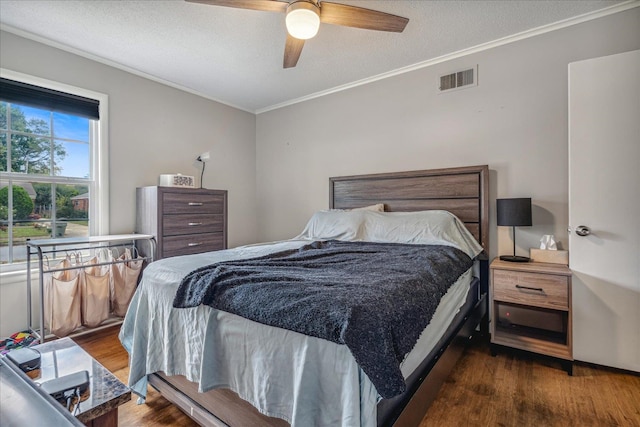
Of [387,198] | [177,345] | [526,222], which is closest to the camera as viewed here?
[177,345]

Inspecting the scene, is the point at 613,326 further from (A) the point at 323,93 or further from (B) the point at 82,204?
(B) the point at 82,204

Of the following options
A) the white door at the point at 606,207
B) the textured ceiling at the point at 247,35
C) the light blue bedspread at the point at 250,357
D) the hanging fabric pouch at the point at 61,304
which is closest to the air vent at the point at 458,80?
the textured ceiling at the point at 247,35

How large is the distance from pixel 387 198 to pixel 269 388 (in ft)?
7.90

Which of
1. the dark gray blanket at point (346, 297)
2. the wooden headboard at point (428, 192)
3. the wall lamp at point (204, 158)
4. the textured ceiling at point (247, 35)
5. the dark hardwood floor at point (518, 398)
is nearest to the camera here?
the dark gray blanket at point (346, 297)

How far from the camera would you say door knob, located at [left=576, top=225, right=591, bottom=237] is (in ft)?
6.84

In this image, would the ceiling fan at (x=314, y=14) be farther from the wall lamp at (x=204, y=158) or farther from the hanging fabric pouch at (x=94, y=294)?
the hanging fabric pouch at (x=94, y=294)

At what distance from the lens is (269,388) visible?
3.69 feet

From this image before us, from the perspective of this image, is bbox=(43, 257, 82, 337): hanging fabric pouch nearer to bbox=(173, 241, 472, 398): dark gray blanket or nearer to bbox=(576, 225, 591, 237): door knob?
bbox=(173, 241, 472, 398): dark gray blanket

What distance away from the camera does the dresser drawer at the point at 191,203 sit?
9.93ft

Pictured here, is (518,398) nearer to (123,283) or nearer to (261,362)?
(261,362)

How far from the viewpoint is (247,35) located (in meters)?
2.51

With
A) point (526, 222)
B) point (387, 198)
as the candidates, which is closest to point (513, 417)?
point (526, 222)

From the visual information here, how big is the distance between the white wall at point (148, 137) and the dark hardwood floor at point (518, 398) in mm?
1522

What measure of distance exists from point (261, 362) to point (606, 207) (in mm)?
2400
